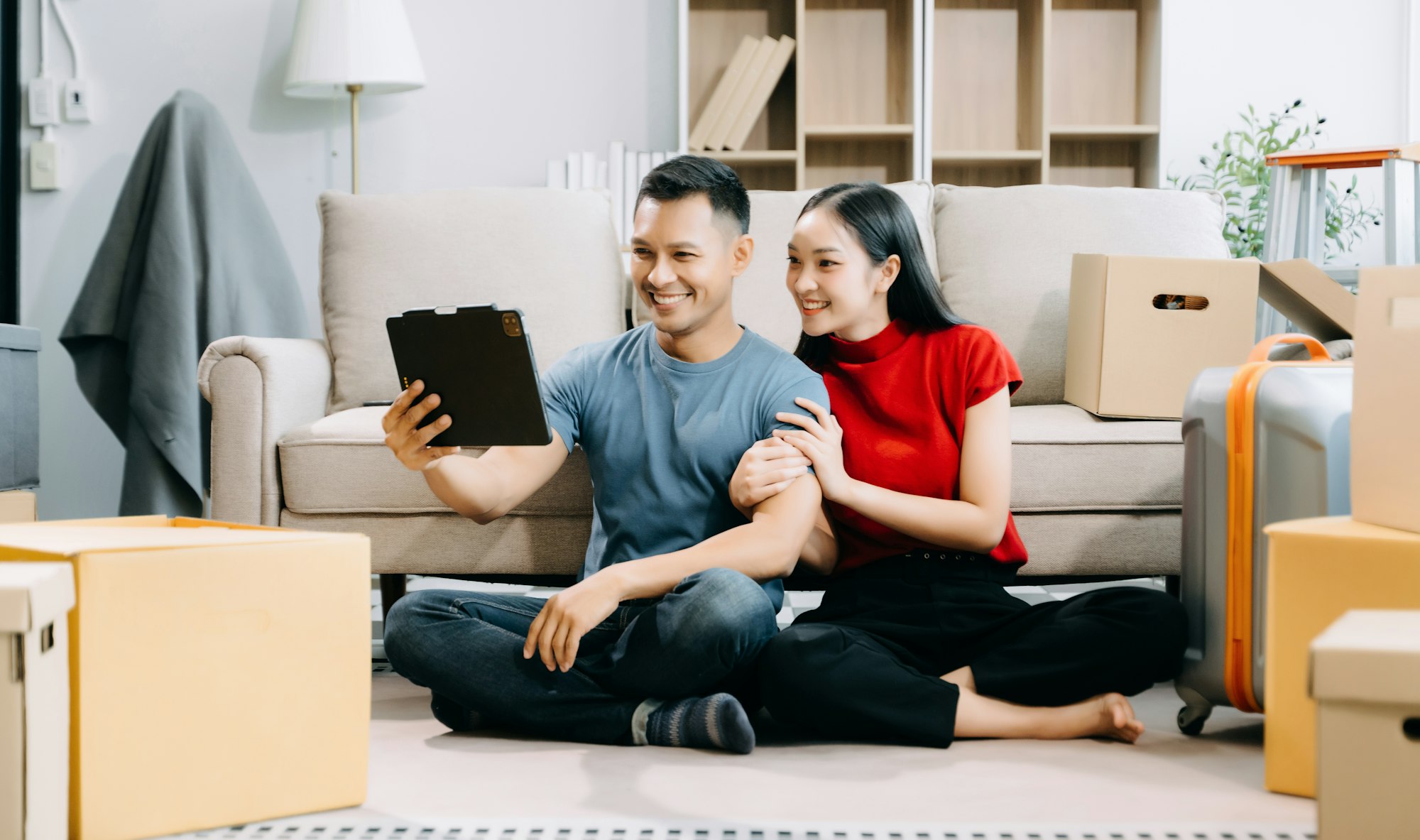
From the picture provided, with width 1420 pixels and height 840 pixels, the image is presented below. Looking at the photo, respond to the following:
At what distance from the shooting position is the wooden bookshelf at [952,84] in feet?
10.3

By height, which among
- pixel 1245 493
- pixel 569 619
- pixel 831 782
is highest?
pixel 1245 493

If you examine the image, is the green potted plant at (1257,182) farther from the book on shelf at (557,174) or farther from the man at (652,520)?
the man at (652,520)

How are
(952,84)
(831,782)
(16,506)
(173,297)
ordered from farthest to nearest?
(952,84) → (173,297) → (16,506) → (831,782)

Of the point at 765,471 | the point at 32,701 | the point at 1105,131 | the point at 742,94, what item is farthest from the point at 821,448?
the point at 1105,131

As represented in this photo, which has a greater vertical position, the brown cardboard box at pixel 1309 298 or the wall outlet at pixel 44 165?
the wall outlet at pixel 44 165

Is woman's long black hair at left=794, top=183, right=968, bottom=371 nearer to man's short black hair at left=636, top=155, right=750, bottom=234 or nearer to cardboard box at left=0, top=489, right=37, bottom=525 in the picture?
man's short black hair at left=636, top=155, right=750, bottom=234

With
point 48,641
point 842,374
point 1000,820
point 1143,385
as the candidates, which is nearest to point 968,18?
point 1143,385

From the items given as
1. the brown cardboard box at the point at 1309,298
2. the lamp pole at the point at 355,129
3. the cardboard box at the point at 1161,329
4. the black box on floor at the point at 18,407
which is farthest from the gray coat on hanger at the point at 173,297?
the brown cardboard box at the point at 1309,298

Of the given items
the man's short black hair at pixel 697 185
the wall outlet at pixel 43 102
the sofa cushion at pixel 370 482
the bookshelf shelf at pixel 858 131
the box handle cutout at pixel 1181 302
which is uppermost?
the wall outlet at pixel 43 102

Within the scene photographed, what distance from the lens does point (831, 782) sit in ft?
3.71

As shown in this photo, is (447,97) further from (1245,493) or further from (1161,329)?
(1245,493)

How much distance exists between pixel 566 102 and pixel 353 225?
3.88 ft

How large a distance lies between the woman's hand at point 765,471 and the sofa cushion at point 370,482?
0.39 metres

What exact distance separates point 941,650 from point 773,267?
959 mm
